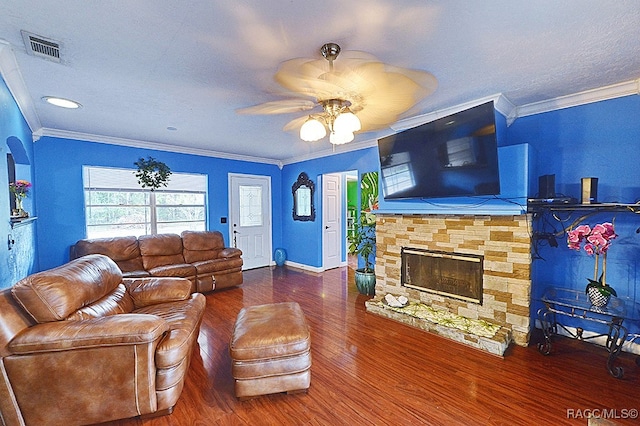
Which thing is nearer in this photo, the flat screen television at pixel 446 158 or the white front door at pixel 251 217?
the flat screen television at pixel 446 158

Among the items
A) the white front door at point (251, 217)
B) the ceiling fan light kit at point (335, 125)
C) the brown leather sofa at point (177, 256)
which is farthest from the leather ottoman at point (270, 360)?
the white front door at point (251, 217)

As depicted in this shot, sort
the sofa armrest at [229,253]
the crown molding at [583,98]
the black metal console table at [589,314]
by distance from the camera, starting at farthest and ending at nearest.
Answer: the sofa armrest at [229,253]
the crown molding at [583,98]
the black metal console table at [589,314]

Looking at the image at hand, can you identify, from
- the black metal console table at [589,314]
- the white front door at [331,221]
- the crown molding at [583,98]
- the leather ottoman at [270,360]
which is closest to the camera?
the leather ottoman at [270,360]

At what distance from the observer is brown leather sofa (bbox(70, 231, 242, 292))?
3.81 m

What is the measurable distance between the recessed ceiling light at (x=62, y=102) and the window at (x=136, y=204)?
5.19 feet

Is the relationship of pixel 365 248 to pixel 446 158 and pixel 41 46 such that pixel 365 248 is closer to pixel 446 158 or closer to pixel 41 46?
pixel 446 158

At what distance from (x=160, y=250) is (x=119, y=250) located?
1.67 ft

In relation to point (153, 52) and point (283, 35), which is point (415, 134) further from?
point (153, 52)

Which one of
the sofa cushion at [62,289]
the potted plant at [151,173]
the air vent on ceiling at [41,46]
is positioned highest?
the air vent on ceiling at [41,46]

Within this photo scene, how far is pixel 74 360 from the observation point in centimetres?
154

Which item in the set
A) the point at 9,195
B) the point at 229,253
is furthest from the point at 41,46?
the point at 229,253

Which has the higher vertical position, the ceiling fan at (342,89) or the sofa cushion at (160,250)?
the ceiling fan at (342,89)

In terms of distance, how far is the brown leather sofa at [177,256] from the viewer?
3.81 m

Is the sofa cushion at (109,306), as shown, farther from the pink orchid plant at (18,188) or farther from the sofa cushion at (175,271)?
the pink orchid plant at (18,188)
